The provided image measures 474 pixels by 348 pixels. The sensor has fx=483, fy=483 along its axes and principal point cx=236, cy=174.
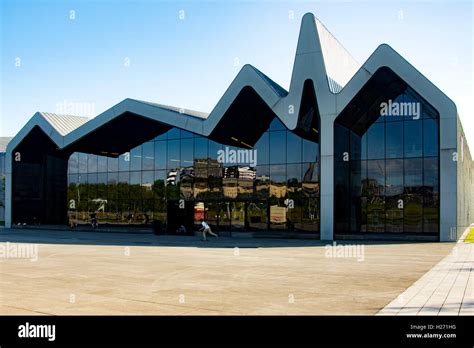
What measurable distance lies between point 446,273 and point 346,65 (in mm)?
23213

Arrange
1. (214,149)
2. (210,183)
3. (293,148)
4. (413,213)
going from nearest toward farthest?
1. (413,213)
2. (293,148)
3. (214,149)
4. (210,183)

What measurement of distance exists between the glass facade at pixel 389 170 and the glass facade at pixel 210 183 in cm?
215

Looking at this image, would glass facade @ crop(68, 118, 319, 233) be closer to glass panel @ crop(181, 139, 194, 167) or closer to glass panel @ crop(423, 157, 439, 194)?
glass panel @ crop(181, 139, 194, 167)

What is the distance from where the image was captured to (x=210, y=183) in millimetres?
32438

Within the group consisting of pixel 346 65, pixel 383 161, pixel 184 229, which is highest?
pixel 346 65

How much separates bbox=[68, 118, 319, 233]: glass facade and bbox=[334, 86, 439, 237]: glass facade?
2150mm

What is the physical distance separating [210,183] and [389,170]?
11.5 m

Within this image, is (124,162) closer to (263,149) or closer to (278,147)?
(263,149)

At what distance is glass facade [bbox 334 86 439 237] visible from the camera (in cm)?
2666

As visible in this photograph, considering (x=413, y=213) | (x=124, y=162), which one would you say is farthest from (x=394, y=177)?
(x=124, y=162)

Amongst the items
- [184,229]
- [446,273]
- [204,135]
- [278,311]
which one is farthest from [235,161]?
[278,311]

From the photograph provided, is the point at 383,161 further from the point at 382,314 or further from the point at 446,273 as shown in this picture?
the point at 382,314
